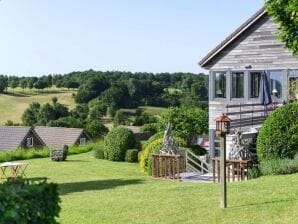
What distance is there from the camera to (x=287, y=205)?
11.5 m

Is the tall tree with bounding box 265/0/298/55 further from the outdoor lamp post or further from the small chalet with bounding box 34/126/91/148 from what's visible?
the small chalet with bounding box 34/126/91/148

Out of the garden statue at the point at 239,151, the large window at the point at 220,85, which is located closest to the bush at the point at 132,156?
the large window at the point at 220,85

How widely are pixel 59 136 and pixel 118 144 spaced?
3175 cm

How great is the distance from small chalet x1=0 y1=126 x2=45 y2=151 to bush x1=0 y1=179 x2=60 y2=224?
5117cm

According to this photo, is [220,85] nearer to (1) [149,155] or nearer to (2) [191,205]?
(1) [149,155]

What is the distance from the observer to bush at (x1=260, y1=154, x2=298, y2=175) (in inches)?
677

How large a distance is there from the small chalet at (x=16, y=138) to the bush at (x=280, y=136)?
134 feet

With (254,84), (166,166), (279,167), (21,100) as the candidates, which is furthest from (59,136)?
(21,100)

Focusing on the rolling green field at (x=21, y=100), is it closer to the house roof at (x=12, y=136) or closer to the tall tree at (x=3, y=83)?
the tall tree at (x=3, y=83)

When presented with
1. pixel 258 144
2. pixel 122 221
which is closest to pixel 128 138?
pixel 258 144

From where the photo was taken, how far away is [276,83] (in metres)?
25.6

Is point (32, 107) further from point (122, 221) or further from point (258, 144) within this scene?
point (122, 221)

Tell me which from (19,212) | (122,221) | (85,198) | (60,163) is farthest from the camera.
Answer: (60,163)

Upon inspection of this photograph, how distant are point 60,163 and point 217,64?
12199mm
